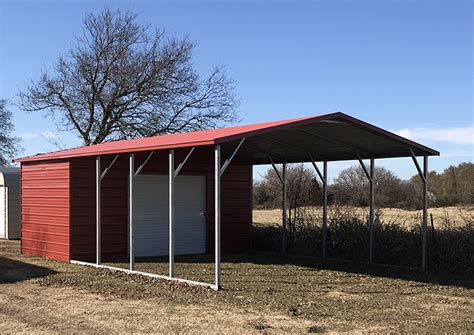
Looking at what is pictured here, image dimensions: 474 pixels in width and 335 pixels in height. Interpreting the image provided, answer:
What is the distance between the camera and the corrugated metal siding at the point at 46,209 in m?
13.0

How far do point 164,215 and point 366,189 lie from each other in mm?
13976

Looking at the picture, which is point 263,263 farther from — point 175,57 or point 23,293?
point 175,57

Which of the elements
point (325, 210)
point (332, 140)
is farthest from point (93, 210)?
point (332, 140)

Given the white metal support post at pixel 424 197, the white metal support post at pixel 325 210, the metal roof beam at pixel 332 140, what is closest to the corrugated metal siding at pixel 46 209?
the metal roof beam at pixel 332 140

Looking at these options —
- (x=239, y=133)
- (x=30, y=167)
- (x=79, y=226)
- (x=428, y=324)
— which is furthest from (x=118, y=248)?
(x=428, y=324)

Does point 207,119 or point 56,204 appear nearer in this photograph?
point 56,204

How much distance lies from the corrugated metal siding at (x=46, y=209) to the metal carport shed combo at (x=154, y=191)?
23 millimetres

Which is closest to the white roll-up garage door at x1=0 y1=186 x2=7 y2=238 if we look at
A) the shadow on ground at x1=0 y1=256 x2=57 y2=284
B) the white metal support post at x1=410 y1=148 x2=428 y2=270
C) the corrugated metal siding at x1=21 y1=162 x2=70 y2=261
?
the corrugated metal siding at x1=21 y1=162 x2=70 y2=261

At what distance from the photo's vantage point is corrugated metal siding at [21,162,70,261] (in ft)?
42.7

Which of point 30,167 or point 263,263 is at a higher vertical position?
point 30,167

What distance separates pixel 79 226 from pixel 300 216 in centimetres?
551

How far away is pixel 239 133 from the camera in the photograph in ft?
30.2

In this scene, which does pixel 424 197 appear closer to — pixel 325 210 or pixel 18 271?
pixel 325 210

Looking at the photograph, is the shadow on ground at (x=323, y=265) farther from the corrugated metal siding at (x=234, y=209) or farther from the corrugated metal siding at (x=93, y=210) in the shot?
the corrugated metal siding at (x=93, y=210)
